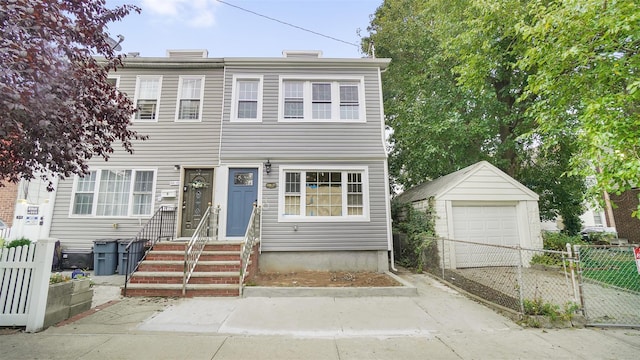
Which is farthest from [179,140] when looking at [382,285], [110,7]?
[382,285]

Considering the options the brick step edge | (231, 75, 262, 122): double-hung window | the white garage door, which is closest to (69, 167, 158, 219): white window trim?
the brick step edge

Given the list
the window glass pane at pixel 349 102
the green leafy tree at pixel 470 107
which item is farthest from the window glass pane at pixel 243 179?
the green leafy tree at pixel 470 107

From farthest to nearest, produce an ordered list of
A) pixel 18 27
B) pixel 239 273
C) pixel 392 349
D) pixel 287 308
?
pixel 239 273, pixel 287 308, pixel 392 349, pixel 18 27

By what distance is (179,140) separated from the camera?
28.8 feet

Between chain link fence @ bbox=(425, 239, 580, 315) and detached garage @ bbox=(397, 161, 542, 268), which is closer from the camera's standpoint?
chain link fence @ bbox=(425, 239, 580, 315)

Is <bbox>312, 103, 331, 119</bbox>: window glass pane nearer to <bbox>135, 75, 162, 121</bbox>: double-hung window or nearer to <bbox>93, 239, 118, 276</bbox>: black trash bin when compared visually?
<bbox>135, 75, 162, 121</bbox>: double-hung window

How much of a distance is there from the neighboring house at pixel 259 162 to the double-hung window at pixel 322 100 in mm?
34

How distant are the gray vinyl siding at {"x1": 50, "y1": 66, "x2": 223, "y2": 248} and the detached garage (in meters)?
7.40

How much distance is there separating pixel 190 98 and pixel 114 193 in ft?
12.5

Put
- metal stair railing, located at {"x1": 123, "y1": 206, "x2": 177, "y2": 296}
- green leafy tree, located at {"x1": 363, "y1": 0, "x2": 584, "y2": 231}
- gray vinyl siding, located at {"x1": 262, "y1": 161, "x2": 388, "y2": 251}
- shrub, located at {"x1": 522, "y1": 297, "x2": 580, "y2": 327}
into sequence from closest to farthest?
shrub, located at {"x1": 522, "y1": 297, "x2": 580, "y2": 327} → metal stair railing, located at {"x1": 123, "y1": 206, "x2": 177, "y2": 296} → gray vinyl siding, located at {"x1": 262, "y1": 161, "x2": 388, "y2": 251} → green leafy tree, located at {"x1": 363, "y1": 0, "x2": 584, "y2": 231}

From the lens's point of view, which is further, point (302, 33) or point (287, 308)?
point (302, 33)

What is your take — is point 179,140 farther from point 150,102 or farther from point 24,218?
point 24,218

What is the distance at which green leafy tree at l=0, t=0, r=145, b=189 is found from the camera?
3.02 metres

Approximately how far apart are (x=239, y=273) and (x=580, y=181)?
1344cm
